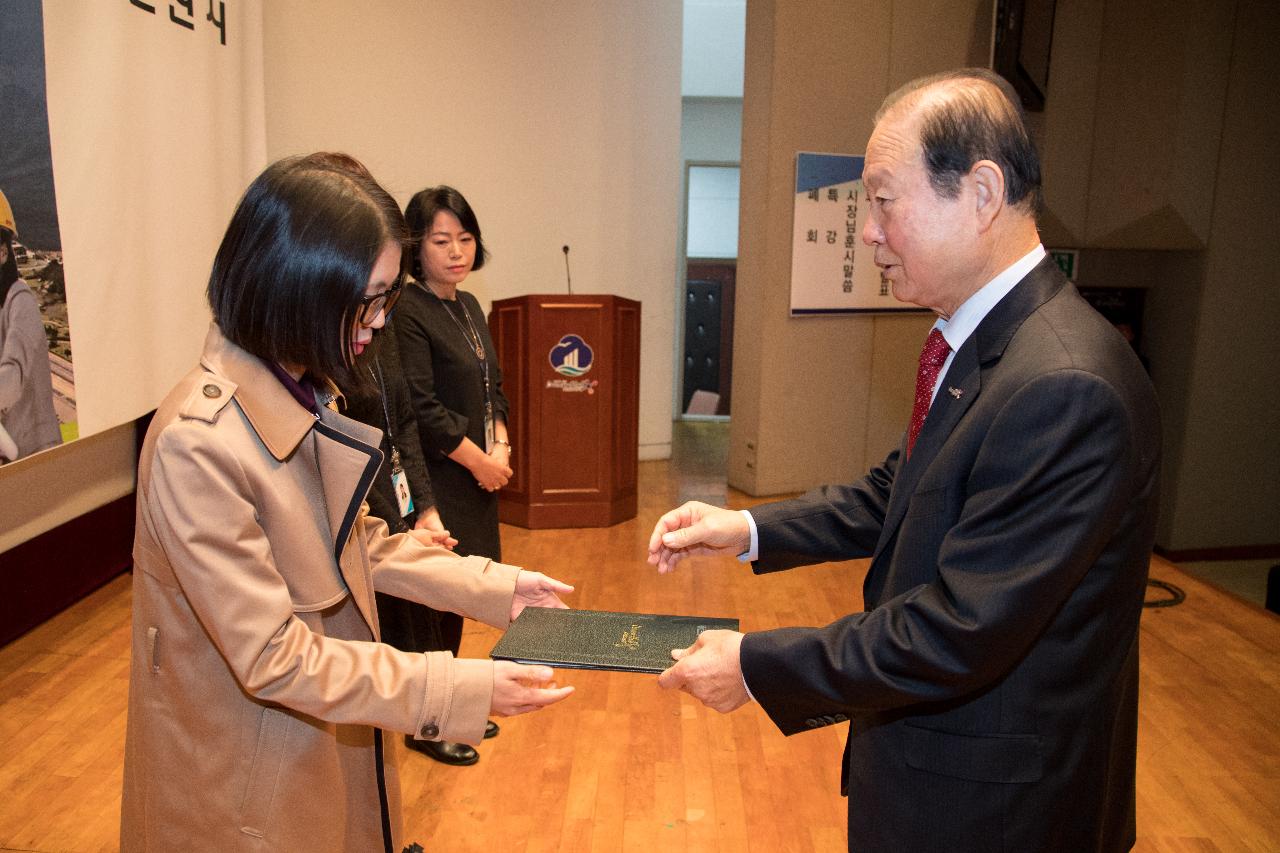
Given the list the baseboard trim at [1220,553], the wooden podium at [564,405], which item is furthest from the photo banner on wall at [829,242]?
the baseboard trim at [1220,553]

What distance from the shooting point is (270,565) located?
118 cm

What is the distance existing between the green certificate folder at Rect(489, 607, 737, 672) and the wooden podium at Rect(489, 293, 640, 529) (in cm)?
362

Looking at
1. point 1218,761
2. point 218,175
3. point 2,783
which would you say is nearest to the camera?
point 2,783

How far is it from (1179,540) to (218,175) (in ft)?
20.1

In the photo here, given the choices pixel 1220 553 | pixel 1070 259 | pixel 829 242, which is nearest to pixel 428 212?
pixel 829 242

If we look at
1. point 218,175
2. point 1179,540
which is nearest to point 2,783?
point 218,175

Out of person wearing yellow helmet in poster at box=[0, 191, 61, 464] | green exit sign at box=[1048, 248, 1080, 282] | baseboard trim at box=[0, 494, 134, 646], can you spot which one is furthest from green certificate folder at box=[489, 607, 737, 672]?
green exit sign at box=[1048, 248, 1080, 282]

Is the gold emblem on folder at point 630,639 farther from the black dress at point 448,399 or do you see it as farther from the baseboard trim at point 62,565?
the baseboard trim at point 62,565

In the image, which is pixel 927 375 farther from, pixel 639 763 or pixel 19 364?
pixel 19 364

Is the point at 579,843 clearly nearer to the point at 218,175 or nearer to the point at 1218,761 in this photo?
the point at 1218,761

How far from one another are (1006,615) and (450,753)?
2175mm

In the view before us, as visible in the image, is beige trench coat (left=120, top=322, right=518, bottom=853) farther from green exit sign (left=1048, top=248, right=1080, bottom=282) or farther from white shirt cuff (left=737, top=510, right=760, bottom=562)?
green exit sign (left=1048, top=248, right=1080, bottom=282)

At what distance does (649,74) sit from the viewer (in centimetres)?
671

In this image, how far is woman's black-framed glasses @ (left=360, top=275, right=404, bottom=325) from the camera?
4.13ft
